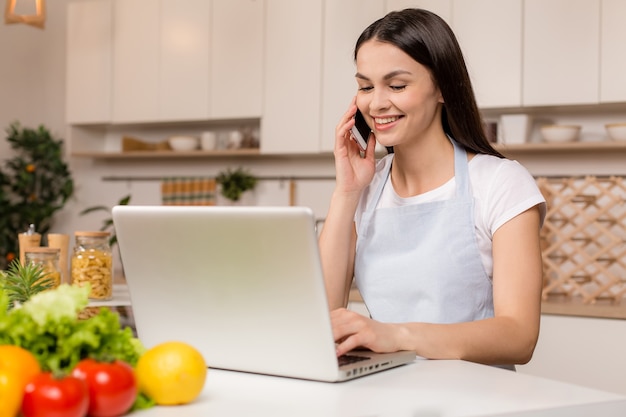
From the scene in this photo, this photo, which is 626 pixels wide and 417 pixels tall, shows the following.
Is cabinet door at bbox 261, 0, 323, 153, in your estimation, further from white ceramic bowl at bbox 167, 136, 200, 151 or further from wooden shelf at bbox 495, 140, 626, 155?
wooden shelf at bbox 495, 140, 626, 155

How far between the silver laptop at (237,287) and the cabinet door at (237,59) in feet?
10.3

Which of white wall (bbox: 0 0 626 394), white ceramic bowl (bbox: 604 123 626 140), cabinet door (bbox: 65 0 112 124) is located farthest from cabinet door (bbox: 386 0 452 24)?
cabinet door (bbox: 65 0 112 124)

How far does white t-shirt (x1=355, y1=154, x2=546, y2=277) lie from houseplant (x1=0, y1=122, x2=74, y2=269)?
376 cm

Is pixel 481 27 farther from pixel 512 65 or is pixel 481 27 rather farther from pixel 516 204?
pixel 516 204

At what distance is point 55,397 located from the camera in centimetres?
78

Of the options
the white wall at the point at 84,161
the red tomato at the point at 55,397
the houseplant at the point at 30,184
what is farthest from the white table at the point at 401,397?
the houseplant at the point at 30,184

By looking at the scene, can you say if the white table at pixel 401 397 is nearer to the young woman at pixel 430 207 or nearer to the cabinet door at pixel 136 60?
the young woman at pixel 430 207

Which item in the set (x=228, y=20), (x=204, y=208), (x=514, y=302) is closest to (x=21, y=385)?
(x=204, y=208)

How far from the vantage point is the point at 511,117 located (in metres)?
3.70

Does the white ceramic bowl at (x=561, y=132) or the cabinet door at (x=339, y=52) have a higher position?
the cabinet door at (x=339, y=52)

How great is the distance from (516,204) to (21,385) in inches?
40.1

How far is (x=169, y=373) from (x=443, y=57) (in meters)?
0.98

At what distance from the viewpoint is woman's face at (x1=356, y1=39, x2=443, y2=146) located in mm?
1638

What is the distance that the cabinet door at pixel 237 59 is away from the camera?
14.0 ft
